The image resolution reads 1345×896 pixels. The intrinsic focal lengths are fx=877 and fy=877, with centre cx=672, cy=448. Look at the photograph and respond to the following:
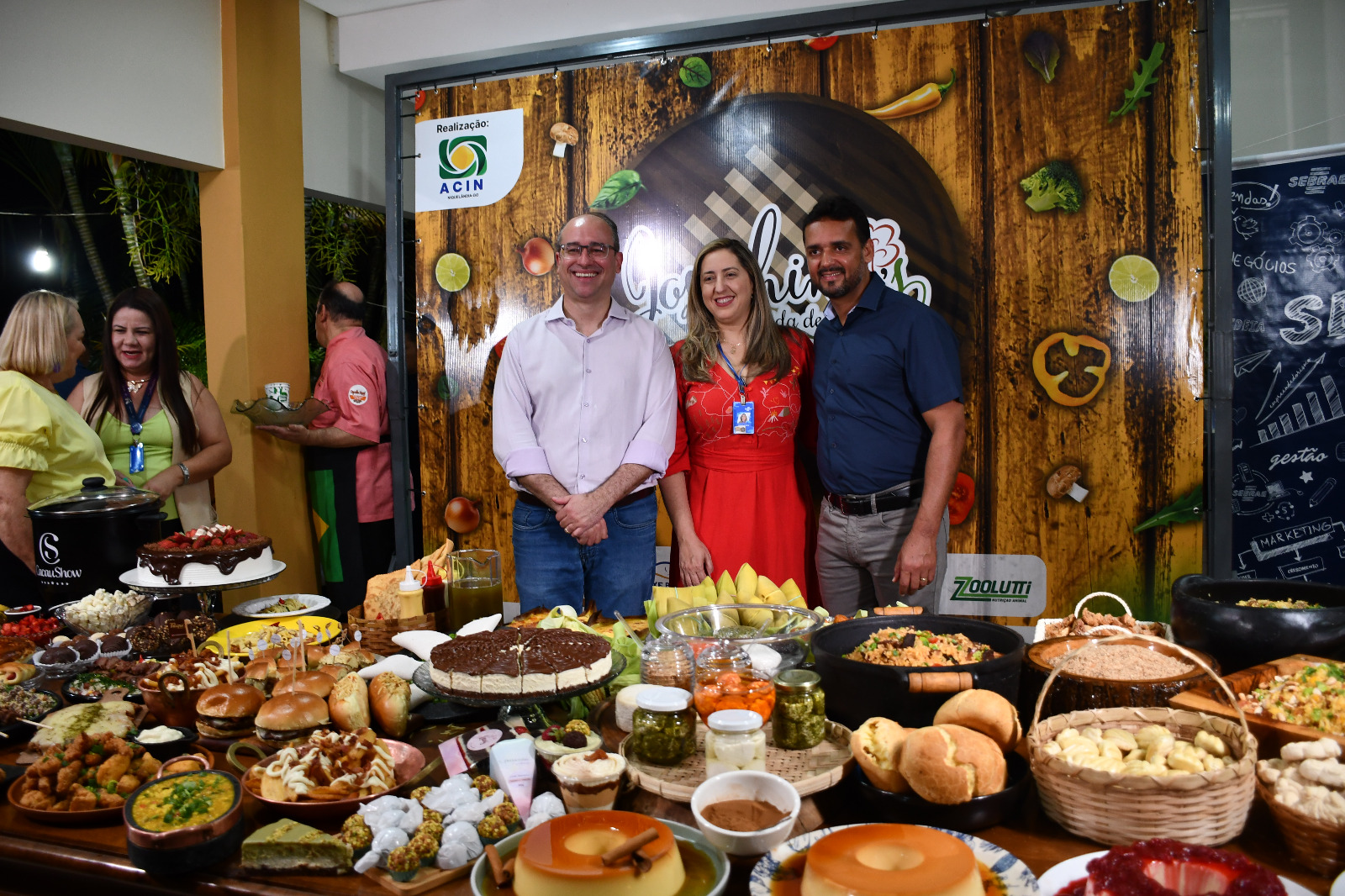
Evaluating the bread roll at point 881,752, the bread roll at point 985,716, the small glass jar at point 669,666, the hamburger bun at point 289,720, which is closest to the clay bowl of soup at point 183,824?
the hamburger bun at point 289,720

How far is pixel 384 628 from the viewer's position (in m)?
2.29

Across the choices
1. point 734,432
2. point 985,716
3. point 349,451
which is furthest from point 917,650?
point 349,451

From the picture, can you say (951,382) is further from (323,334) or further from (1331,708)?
(323,334)

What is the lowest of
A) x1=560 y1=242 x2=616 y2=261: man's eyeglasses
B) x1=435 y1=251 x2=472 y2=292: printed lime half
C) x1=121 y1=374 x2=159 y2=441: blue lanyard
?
x1=121 y1=374 x2=159 y2=441: blue lanyard

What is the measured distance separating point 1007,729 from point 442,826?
2.96 feet

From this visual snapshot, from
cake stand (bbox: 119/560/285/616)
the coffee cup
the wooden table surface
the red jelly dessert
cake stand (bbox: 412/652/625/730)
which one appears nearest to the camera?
the red jelly dessert

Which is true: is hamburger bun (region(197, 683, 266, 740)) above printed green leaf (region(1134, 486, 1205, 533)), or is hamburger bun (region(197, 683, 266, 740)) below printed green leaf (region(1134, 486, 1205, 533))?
below

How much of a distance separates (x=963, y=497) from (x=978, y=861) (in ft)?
8.48

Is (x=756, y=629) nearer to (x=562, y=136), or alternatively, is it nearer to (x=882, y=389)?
(x=882, y=389)

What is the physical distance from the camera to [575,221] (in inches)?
133

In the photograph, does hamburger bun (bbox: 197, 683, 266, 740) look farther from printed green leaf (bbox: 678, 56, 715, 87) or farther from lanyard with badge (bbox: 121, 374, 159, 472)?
printed green leaf (bbox: 678, 56, 715, 87)

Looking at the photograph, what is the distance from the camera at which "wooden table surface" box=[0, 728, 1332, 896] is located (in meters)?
1.27

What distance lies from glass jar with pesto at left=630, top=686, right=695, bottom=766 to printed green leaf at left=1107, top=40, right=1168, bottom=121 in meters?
3.12

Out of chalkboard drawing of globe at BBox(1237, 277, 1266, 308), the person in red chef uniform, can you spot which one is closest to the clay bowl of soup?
the person in red chef uniform
